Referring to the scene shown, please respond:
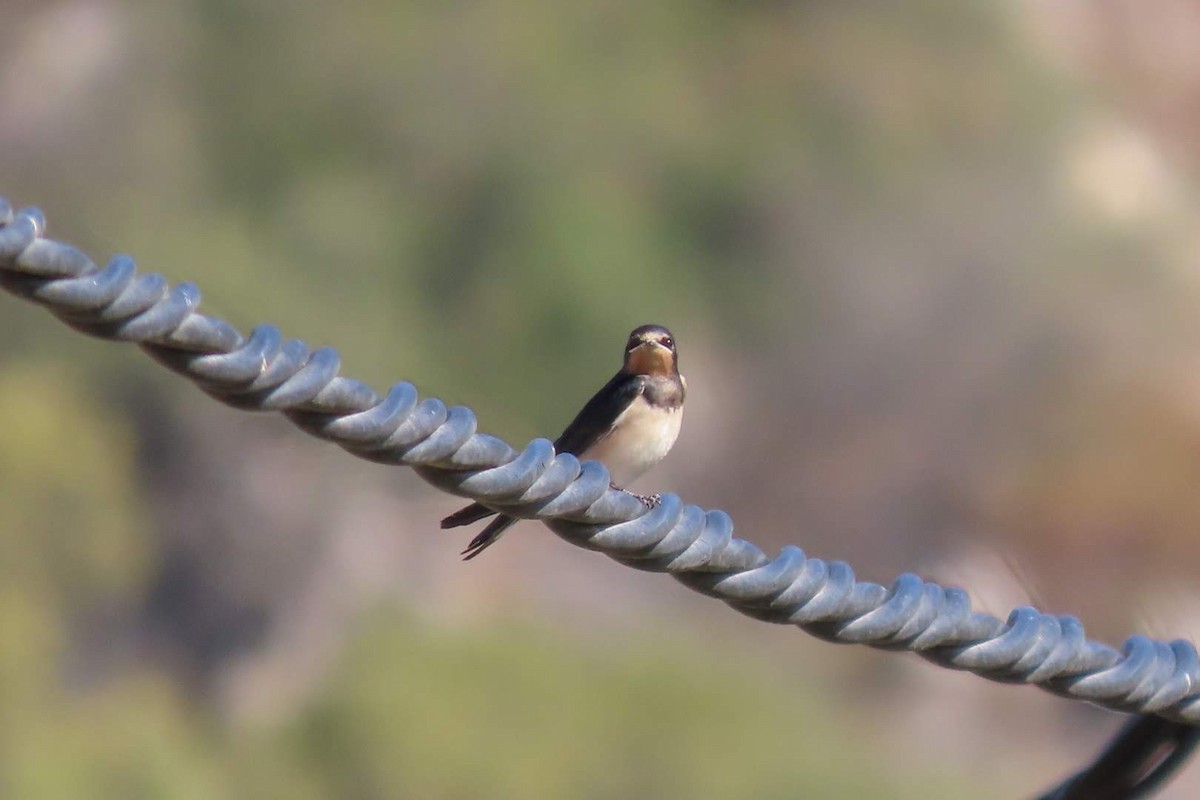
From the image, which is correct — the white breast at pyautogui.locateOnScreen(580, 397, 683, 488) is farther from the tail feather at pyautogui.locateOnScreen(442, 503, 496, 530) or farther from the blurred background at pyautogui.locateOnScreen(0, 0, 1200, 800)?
the blurred background at pyautogui.locateOnScreen(0, 0, 1200, 800)

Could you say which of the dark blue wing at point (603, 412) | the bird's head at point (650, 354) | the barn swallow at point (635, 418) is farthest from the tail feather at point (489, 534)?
the bird's head at point (650, 354)

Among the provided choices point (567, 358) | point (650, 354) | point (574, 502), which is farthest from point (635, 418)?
point (567, 358)

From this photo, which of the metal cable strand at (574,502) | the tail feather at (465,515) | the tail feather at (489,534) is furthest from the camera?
the tail feather at (489,534)

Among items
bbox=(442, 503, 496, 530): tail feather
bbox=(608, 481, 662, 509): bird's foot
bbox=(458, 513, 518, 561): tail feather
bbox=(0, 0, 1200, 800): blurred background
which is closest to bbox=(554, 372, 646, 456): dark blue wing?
bbox=(458, 513, 518, 561): tail feather

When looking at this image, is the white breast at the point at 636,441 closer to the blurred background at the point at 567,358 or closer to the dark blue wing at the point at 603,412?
the dark blue wing at the point at 603,412

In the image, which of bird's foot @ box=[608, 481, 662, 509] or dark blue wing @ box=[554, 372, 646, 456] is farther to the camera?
dark blue wing @ box=[554, 372, 646, 456]

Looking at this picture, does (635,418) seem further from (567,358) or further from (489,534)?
(567,358)
